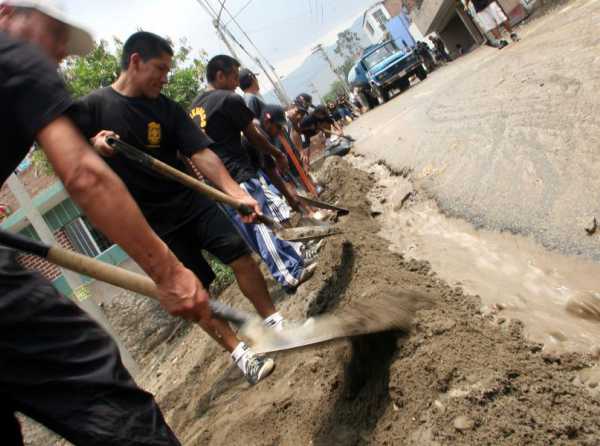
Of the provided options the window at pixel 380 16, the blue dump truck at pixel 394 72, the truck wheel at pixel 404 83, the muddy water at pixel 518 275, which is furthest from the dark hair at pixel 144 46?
the window at pixel 380 16

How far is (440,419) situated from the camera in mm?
1534

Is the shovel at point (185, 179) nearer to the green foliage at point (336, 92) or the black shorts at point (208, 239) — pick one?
the black shorts at point (208, 239)

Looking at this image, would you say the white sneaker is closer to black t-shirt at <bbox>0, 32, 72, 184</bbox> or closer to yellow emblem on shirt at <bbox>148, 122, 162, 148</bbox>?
yellow emblem on shirt at <bbox>148, 122, 162, 148</bbox>

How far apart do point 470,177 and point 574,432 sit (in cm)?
286

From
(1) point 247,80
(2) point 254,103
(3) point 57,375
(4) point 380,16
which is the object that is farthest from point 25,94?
(4) point 380,16

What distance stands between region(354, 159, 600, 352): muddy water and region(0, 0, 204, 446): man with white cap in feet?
5.28

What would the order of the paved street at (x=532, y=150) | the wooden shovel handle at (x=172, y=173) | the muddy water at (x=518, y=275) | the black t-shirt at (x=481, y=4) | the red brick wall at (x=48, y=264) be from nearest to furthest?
the muddy water at (x=518, y=275) < the wooden shovel handle at (x=172, y=173) < the paved street at (x=532, y=150) < the red brick wall at (x=48, y=264) < the black t-shirt at (x=481, y=4)

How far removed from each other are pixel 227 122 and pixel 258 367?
72.4 inches

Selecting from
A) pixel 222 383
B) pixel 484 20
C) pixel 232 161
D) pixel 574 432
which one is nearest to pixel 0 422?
pixel 574 432

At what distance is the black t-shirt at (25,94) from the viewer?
3.63ft

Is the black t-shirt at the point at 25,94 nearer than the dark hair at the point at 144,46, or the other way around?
the black t-shirt at the point at 25,94

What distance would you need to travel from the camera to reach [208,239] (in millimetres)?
2607

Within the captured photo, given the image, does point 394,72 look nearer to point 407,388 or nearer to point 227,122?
point 227,122

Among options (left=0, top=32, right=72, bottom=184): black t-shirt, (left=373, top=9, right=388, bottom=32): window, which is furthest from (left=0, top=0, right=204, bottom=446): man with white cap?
(left=373, top=9, right=388, bottom=32): window
